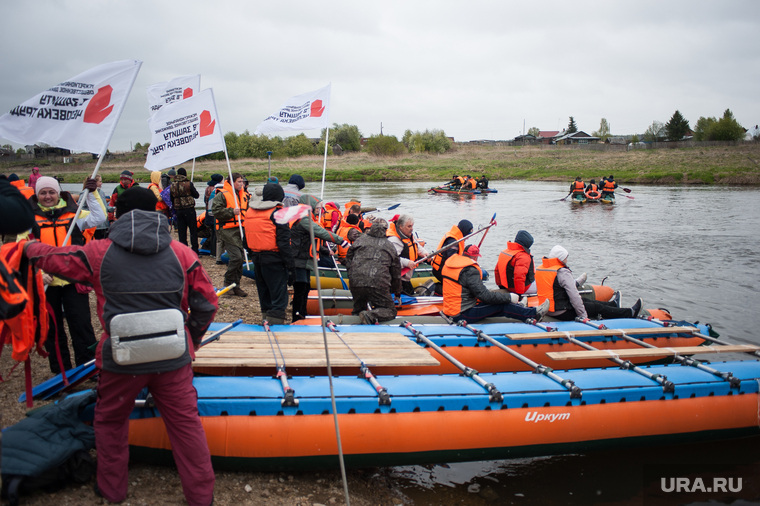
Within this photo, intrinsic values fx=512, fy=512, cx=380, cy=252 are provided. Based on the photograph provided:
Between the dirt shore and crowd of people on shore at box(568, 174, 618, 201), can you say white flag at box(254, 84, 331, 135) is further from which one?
crowd of people on shore at box(568, 174, 618, 201)

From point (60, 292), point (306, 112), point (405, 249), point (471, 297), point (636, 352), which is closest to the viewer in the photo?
point (60, 292)

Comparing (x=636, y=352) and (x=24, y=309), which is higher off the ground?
(x=24, y=309)

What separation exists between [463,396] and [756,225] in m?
19.3

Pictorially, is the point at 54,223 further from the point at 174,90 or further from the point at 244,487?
the point at 174,90

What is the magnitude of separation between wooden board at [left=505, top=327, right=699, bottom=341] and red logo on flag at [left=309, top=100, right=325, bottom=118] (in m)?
5.86

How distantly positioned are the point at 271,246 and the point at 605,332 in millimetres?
3974

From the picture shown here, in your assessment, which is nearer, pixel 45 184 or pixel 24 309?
pixel 24 309

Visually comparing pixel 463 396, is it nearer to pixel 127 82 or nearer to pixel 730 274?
pixel 127 82

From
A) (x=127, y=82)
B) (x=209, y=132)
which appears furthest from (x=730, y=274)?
(x=127, y=82)

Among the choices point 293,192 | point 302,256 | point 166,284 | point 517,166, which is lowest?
point 302,256

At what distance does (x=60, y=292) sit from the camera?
14.9 ft

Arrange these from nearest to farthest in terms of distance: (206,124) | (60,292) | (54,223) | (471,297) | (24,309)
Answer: (24,309) → (60,292) → (54,223) → (471,297) → (206,124)

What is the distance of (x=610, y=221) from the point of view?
2091 cm

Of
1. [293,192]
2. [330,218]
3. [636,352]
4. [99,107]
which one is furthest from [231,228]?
[636,352]
